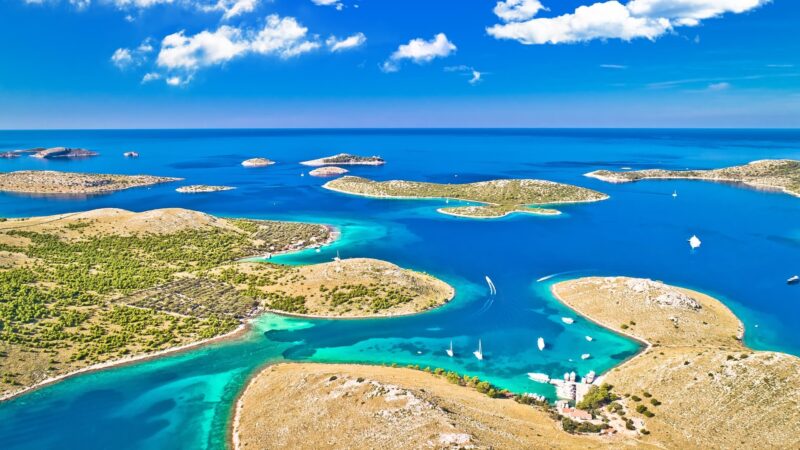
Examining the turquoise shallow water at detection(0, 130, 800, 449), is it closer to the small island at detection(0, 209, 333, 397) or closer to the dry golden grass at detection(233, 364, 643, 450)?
the dry golden grass at detection(233, 364, 643, 450)

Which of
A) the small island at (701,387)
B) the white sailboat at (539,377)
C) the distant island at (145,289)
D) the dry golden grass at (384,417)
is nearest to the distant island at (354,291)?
the distant island at (145,289)

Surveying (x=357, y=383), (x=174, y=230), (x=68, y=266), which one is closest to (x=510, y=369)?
(x=357, y=383)

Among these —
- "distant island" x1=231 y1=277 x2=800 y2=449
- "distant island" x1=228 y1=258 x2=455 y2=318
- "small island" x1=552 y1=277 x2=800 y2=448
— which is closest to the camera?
"distant island" x1=231 y1=277 x2=800 y2=449

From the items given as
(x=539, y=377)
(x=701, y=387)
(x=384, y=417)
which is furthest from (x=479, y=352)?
(x=701, y=387)

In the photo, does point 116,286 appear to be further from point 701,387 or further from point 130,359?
point 701,387

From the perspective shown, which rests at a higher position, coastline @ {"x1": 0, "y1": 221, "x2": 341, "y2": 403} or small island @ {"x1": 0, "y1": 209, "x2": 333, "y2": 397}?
small island @ {"x1": 0, "y1": 209, "x2": 333, "y2": 397}

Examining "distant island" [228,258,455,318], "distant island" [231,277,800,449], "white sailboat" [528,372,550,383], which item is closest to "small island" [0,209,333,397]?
"distant island" [228,258,455,318]
